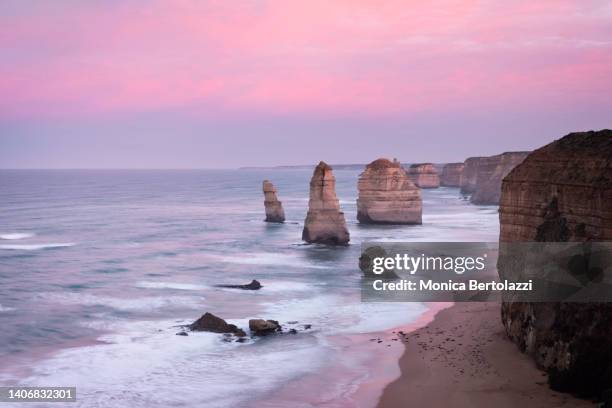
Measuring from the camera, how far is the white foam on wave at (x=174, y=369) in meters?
22.8

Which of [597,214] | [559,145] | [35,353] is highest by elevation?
[559,145]

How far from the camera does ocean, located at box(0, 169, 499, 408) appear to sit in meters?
24.1

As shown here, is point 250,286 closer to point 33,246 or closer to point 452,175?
point 33,246

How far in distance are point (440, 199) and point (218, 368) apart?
10791 cm

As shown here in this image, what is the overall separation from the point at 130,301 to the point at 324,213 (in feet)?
83.8

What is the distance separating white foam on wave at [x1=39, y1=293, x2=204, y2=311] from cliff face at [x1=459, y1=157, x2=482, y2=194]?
347ft

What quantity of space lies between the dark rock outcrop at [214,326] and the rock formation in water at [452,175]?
516 feet

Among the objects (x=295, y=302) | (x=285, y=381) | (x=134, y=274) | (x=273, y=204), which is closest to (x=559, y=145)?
(x=285, y=381)

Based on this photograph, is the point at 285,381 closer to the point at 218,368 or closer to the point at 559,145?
the point at 218,368

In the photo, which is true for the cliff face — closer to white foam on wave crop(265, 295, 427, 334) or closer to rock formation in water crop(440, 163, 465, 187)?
rock formation in water crop(440, 163, 465, 187)

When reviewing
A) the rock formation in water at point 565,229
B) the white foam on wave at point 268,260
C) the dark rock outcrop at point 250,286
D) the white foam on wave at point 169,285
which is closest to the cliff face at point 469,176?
the white foam on wave at point 268,260

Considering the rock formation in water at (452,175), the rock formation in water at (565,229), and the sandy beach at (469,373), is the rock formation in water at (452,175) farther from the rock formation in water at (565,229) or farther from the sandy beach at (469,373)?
the rock formation in water at (565,229)

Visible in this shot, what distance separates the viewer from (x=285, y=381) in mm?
24094

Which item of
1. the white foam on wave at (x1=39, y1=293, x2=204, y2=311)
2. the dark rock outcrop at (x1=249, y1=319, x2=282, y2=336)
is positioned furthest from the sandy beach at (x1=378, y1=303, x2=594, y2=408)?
the white foam on wave at (x1=39, y1=293, x2=204, y2=311)
